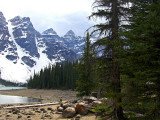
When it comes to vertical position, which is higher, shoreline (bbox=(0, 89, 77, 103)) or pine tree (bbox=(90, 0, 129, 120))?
pine tree (bbox=(90, 0, 129, 120))

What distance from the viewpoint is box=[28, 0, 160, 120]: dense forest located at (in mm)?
6500

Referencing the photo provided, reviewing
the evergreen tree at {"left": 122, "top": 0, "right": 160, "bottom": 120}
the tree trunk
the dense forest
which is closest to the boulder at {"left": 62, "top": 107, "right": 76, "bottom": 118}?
the dense forest

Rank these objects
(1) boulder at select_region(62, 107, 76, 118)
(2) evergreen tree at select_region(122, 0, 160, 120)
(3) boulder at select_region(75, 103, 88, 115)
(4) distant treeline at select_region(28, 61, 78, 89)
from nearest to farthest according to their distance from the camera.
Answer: (2) evergreen tree at select_region(122, 0, 160, 120) → (3) boulder at select_region(75, 103, 88, 115) → (1) boulder at select_region(62, 107, 76, 118) → (4) distant treeline at select_region(28, 61, 78, 89)

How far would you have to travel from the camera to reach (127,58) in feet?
24.2

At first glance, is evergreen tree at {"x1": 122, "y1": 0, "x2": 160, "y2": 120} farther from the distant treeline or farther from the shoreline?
the distant treeline

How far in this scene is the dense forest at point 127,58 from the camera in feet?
21.3

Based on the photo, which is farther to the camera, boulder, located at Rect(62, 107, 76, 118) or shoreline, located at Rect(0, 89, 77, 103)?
shoreline, located at Rect(0, 89, 77, 103)

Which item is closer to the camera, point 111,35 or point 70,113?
point 111,35

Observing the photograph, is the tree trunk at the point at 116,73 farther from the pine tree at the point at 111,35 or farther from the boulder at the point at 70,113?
the boulder at the point at 70,113

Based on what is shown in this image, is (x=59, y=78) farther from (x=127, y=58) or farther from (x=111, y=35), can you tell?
(x=127, y=58)

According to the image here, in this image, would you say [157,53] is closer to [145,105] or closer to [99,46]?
[145,105]

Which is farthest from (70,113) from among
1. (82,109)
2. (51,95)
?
(51,95)

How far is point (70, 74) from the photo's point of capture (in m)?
76.2

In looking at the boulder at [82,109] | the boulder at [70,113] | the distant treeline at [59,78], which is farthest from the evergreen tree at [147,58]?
the distant treeline at [59,78]
